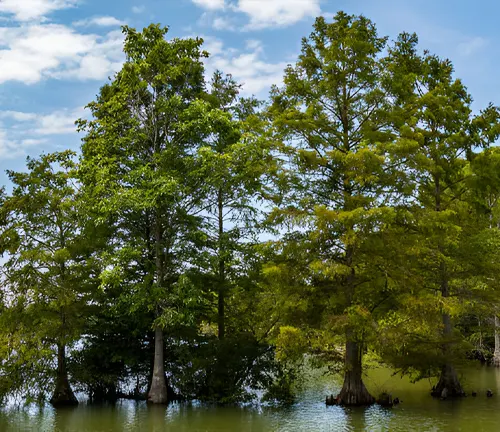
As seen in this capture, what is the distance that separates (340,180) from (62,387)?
499 inches

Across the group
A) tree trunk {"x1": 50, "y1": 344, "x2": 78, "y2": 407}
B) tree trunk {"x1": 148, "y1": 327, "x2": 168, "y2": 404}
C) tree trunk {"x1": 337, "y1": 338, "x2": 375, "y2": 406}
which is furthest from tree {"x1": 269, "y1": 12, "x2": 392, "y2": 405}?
tree trunk {"x1": 50, "y1": 344, "x2": 78, "y2": 407}

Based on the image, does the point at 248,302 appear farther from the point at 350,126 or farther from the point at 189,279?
the point at 350,126

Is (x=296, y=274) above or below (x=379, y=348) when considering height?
above

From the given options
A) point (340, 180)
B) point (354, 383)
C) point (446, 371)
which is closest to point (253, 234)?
point (340, 180)

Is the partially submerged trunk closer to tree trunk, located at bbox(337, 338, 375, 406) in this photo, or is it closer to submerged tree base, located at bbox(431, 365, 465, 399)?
tree trunk, located at bbox(337, 338, 375, 406)

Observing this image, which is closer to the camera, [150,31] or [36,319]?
[36,319]

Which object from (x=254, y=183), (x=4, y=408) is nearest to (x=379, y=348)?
(x=254, y=183)

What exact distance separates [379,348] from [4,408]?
13556mm

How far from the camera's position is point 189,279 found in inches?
776

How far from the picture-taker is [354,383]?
1792 centimetres

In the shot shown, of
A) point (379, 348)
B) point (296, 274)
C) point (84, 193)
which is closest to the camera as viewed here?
point (379, 348)

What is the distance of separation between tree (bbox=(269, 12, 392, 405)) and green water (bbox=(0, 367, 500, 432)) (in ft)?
5.83

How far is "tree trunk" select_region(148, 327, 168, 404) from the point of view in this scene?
19875mm

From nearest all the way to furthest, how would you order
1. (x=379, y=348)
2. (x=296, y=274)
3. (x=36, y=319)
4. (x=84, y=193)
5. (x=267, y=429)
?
(x=267, y=429) < (x=379, y=348) < (x=296, y=274) < (x=36, y=319) < (x=84, y=193)
